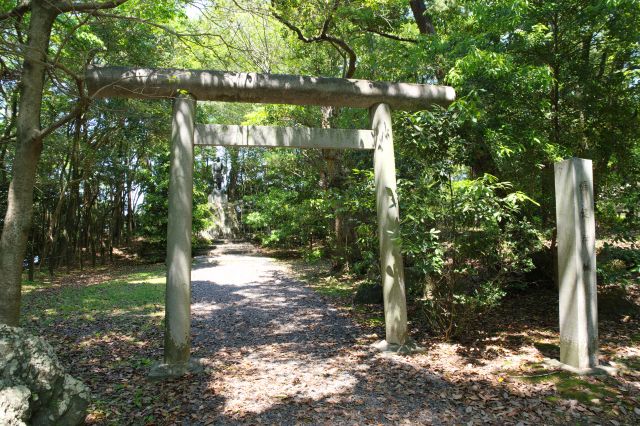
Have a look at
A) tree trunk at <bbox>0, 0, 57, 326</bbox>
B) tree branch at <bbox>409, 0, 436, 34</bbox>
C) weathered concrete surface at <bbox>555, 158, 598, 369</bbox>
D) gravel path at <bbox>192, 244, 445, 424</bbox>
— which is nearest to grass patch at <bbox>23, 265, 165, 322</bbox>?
gravel path at <bbox>192, 244, 445, 424</bbox>

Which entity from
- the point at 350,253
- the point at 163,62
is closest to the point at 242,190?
the point at 163,62

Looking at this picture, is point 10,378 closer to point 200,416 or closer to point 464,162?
point 200,416

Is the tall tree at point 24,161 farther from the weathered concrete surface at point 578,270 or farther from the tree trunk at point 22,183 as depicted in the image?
the weathered concrete surface at point 578,270

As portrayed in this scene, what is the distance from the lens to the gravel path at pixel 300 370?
3.58 metres

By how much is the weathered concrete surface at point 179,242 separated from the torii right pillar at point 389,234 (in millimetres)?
2386

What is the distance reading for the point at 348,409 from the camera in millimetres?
3607

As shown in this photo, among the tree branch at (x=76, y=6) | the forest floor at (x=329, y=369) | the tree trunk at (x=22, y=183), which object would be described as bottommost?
the forest floor at (x=329, y=369)

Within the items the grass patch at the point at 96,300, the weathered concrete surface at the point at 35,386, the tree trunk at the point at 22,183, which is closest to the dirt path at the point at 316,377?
the weathered concrete surface at the point at 35,386

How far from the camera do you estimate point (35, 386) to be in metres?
2.64

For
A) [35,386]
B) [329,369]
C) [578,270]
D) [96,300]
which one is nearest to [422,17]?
[578,270]

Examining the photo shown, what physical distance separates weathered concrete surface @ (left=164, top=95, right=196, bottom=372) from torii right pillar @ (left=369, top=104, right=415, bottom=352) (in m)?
2.39

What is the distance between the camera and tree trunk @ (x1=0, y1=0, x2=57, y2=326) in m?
4.15

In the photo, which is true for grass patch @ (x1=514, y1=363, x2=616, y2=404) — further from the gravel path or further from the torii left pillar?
the torii left pillar

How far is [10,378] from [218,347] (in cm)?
334
